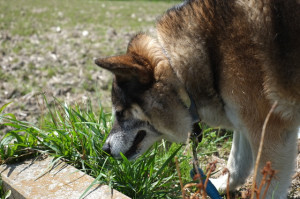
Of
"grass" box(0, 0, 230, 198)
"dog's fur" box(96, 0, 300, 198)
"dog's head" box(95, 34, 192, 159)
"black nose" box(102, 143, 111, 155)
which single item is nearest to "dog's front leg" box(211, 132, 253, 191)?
"grass" box(0, 0, 230, 198)

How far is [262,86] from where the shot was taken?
2156 millimetres

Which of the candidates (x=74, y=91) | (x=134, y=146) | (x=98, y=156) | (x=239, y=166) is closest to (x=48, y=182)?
(x=98, y=156)

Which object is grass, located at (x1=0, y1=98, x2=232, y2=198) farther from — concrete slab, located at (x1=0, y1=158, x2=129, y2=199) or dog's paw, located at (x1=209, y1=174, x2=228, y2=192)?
dog's paw, located at (x1=209, y1=174, x2=228, y2=192)

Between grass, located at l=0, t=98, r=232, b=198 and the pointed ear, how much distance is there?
2.02 feet

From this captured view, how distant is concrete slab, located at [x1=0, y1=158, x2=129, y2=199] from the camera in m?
2.29

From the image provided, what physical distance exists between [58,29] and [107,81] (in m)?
3.40

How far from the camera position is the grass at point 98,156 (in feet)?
8.26

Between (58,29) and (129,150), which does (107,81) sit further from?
(58,29)

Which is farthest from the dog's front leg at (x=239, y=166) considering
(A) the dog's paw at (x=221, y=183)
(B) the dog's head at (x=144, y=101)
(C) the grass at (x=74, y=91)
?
(B) the dog's head at (x=144, y=101)

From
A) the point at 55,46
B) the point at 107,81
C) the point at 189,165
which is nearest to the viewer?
the point at 189,165

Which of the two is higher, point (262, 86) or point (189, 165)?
point (262, 86)

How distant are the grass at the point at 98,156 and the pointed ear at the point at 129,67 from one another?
62 cm

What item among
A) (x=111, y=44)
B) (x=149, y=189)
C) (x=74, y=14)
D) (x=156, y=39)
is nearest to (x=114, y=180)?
(x=149, y=189)

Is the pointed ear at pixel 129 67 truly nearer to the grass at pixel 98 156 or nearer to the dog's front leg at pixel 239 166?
the grass at pixel 98 156
